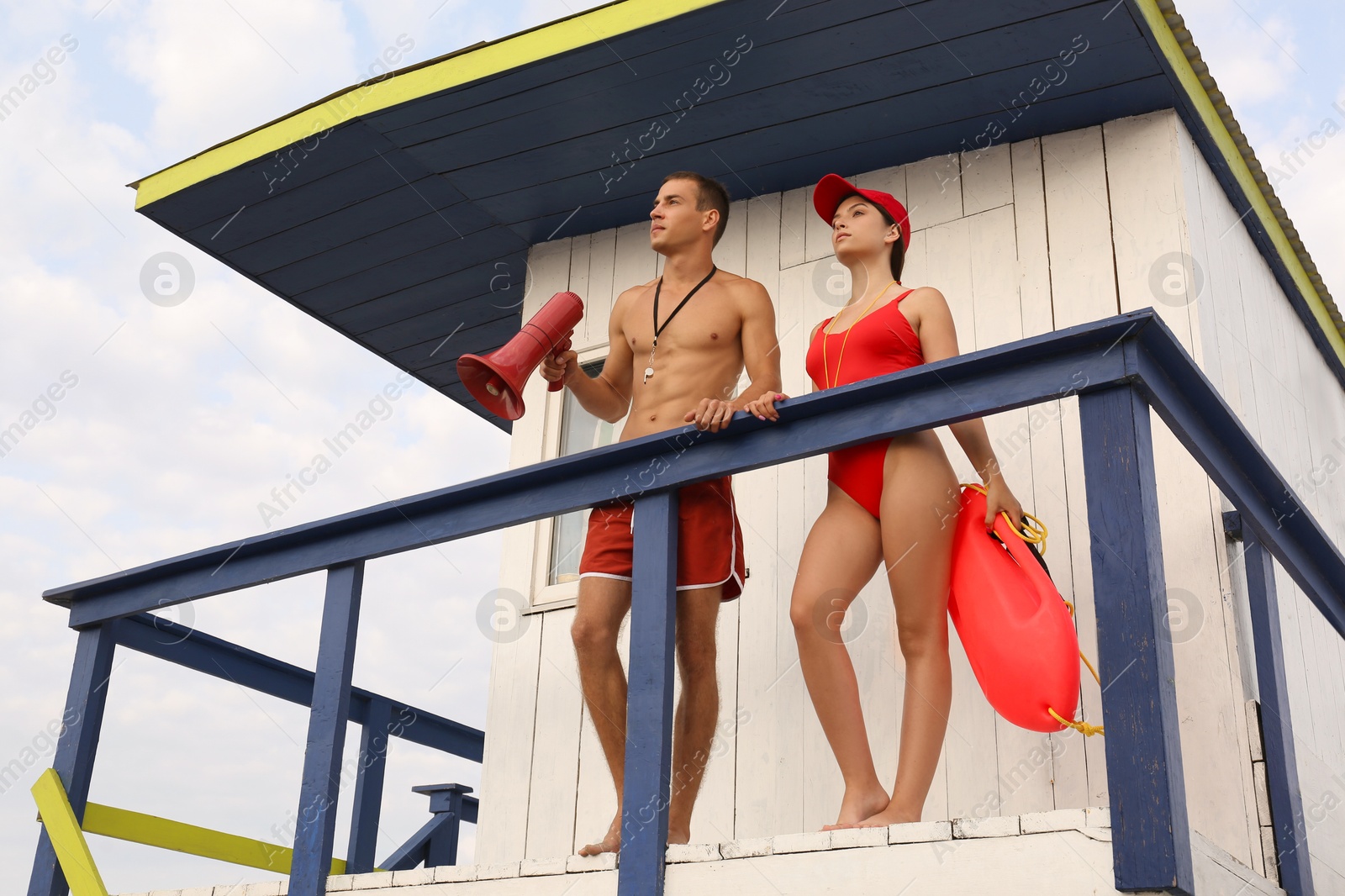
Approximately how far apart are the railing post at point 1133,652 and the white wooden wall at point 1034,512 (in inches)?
63.9

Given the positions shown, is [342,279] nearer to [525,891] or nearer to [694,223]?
[694,223]

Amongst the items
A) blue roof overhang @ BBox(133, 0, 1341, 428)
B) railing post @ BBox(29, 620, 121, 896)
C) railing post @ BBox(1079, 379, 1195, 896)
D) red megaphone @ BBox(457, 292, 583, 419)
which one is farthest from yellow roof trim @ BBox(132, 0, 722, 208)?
railing post @ BBox(1079, 379, 1195, 896)

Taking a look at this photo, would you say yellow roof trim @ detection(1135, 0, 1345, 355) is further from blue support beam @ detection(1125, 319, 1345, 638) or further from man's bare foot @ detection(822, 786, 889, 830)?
man's bare foot @ detection(822, 786, 889, 830)

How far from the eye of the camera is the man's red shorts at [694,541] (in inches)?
138

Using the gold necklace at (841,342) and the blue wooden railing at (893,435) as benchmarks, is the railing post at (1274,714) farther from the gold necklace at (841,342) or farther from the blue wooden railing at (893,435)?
the gold necklace at (841,342)

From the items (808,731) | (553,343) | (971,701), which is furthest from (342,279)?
(971,701)

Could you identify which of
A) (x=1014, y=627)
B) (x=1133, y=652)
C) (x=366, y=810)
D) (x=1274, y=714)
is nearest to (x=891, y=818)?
(x=1014, y=627)

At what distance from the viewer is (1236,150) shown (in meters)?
4.93

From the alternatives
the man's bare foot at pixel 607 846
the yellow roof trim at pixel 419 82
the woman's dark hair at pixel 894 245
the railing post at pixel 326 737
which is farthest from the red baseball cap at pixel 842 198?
the man's bare foot at pixel 607 846

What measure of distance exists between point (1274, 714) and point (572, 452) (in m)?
3.05

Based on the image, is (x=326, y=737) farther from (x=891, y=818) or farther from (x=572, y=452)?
(x=572, y=452)

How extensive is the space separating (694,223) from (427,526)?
127cm

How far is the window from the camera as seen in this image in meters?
5.35

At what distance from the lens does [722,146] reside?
513cm
